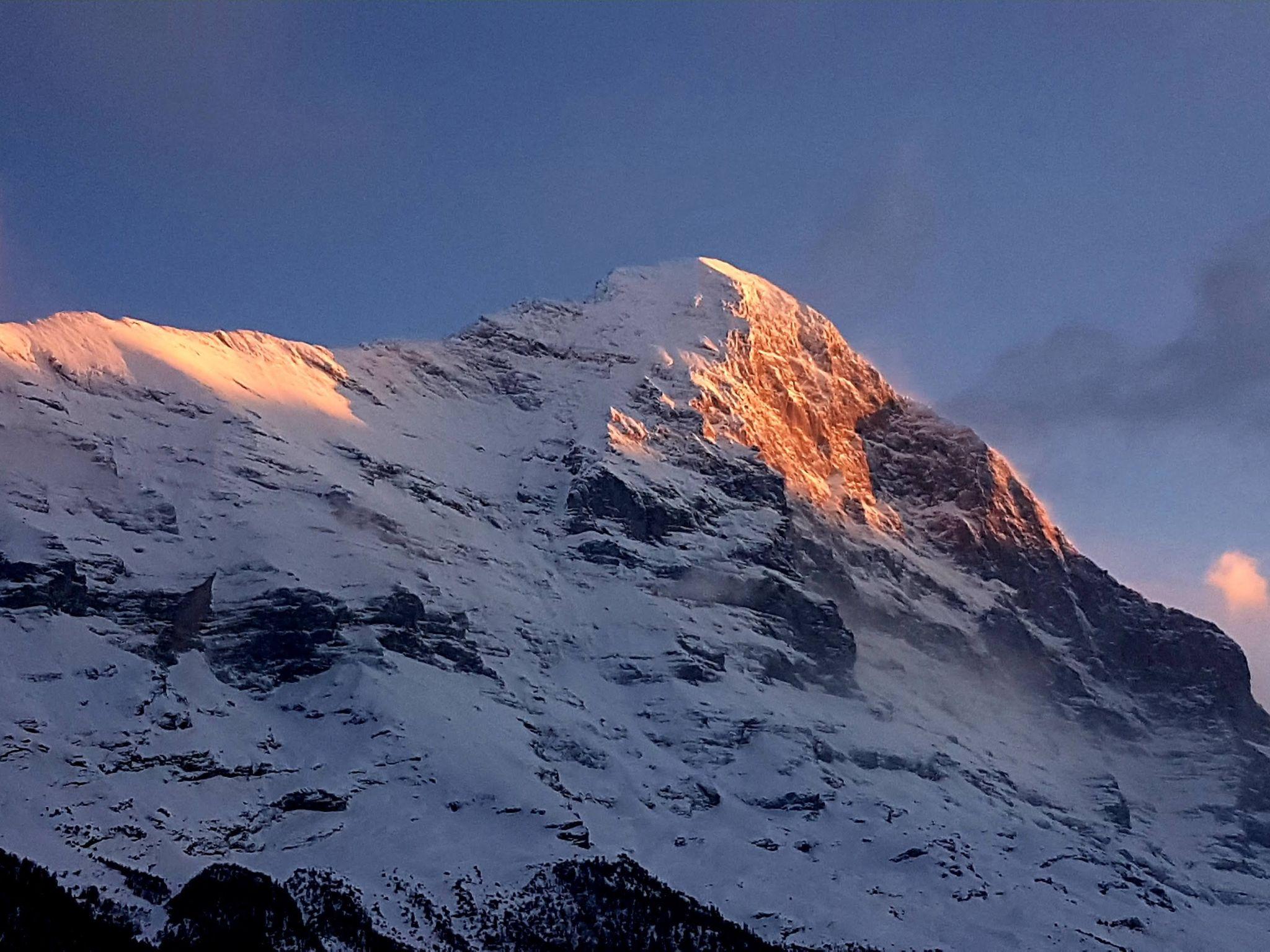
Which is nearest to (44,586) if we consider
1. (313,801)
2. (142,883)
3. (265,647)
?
(265,647)

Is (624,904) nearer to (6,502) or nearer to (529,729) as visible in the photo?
(529,729)

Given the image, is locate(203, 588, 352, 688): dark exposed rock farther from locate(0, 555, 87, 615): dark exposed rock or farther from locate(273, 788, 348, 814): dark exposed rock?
locate(273, 788, 348, 814): dark exposed rock

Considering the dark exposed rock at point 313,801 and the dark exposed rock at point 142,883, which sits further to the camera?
the dark exposed rock at point 313,801

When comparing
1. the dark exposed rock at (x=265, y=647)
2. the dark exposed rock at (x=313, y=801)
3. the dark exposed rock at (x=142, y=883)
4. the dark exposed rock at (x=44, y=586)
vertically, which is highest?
the dark exposed rock at (x=265, y=647)

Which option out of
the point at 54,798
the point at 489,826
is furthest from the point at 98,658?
the point at 489,826

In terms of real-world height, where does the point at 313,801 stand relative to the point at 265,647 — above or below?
below

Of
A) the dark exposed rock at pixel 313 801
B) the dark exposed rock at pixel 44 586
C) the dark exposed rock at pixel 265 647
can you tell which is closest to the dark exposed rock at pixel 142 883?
the dark exposed rock at pixel 313 801

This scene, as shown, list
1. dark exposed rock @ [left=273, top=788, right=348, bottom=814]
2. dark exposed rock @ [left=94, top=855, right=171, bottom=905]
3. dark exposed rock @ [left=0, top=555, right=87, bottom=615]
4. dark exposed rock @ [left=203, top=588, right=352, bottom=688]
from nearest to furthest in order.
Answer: dark exposed rock @ [left=94, top=855, right=171, bottom=905] → dark exposed rock @ [left=273, top=788, right=348, bottom=814] → dark exposed rock @ [left=0, top=555, right=87, bottom=615] → dark exposed rock @ [left=203, top=588, right=352, bottom=688]

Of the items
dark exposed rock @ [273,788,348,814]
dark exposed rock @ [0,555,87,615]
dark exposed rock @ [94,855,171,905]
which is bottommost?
dark exposed rock @ [94,855,171,905]

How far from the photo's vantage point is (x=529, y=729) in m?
200

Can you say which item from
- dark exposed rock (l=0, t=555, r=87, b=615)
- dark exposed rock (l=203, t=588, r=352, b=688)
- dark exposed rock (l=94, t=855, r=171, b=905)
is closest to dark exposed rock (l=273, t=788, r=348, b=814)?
dark exposed rock (l=203, t=588, r=352, b=688)

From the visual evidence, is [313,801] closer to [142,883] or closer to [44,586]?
[142,883]

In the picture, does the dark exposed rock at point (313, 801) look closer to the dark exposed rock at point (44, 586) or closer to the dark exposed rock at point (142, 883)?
the dark exposed rock at point (142, 883)

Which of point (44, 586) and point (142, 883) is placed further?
point (44, 586)
